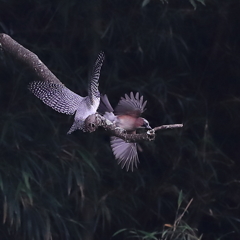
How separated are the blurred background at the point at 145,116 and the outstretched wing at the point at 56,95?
758mm

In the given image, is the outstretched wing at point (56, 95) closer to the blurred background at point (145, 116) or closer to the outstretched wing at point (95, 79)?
the outstretched wing at point (95, 79)

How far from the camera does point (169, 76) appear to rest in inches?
114

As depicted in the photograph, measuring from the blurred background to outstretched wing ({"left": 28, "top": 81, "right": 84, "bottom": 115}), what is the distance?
76 cm

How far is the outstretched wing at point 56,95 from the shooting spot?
5.77 ft

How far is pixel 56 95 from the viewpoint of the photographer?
1791mm

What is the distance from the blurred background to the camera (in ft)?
8.54

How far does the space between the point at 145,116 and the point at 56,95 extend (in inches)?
40.6

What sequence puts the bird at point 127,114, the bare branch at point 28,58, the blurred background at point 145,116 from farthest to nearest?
the blurred background at point 145,116 → the bare branch at point 28,58 → the bird at point 127,114

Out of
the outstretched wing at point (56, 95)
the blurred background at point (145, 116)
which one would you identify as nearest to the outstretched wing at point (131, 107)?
the outstretched wing at point (56, 95)

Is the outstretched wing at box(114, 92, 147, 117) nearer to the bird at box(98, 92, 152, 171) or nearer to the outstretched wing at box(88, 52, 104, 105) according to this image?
the bird at box(98, 92, 152, 171)

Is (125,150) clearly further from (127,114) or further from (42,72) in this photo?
(42,72)

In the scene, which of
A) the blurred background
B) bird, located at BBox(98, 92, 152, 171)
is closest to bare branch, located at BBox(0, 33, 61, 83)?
bird, located at BBox(98, 92, 152, 171)

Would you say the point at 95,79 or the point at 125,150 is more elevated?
the point at 95,79

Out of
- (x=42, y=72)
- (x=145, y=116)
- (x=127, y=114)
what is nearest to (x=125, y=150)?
(x=127, y=114)
